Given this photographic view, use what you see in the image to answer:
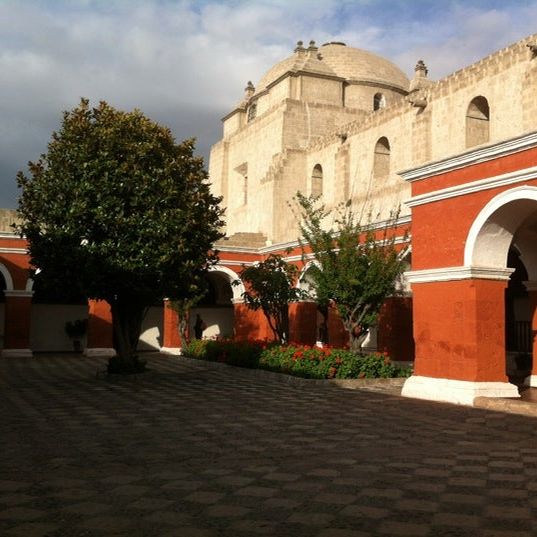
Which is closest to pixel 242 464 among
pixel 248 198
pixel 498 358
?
pixel 498 358

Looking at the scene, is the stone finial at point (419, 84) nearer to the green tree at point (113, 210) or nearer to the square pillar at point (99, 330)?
the green tree at point (113, 210)

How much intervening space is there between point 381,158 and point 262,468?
2016 cm

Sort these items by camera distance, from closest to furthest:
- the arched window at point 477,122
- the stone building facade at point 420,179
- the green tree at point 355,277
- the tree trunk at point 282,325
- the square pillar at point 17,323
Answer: the stone building facade at point 420,179
the green tree at point 355,277
the tree trunk at point 282,325
the arched window at point 477,122
the square pillar at point 17,323

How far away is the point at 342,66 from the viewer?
31078mm

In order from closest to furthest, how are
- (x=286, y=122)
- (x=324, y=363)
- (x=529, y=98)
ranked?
(x=324, y=363) → (x=529, y=98) → (x=286, y=122)

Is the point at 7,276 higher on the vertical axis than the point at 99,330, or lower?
higher

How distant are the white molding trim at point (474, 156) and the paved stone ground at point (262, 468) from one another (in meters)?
4.02

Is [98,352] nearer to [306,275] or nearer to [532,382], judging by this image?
[306,275]

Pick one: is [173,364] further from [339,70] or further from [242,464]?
[339,70]

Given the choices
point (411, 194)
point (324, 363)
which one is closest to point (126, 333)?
point (324, 363)

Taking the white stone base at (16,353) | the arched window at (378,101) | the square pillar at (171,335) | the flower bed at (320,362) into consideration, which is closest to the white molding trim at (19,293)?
the white stone base at (16,353)

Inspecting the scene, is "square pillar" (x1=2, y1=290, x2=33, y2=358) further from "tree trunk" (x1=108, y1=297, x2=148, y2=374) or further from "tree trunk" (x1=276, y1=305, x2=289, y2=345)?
"tree trunk" (x1=276, y1=305, x2=289, y2=345)

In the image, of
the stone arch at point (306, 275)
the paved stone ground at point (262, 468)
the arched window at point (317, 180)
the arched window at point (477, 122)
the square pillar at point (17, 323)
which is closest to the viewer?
the paved stone ground at point (262, 468)

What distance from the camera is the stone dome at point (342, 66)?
30.0 metres
